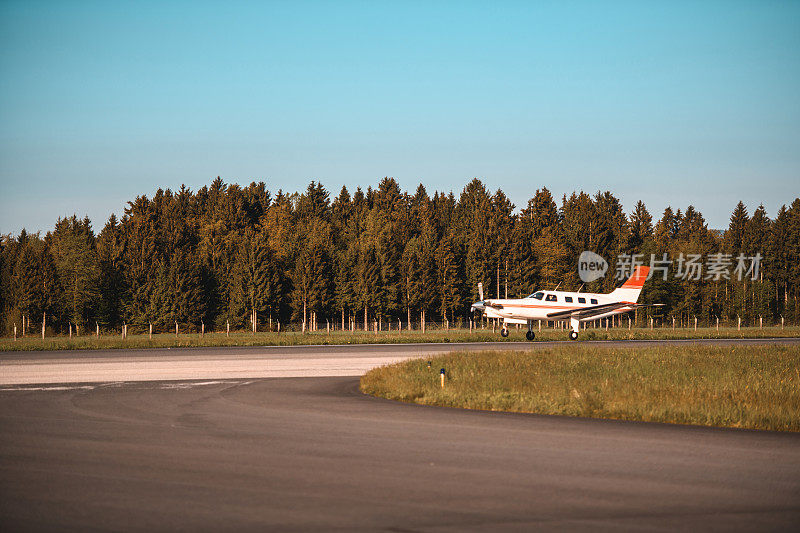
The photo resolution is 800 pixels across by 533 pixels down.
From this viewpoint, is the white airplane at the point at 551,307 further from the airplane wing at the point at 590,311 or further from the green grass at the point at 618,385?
the green grass at the point at 618,385

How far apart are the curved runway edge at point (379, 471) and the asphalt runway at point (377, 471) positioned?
0.11 ft

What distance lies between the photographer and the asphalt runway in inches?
351

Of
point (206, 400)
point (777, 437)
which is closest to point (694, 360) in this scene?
point (777, 437)

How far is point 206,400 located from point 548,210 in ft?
367

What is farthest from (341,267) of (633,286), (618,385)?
(618,385)

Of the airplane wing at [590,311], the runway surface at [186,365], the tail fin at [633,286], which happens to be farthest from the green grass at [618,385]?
the tail fin at [633,286]

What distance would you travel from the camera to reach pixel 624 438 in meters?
14.6

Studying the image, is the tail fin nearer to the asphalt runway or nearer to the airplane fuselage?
the airplane fuselage

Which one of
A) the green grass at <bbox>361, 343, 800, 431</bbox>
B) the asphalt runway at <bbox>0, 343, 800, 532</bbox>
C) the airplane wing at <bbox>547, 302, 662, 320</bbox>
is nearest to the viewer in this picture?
the asphalt runway at <bbox>0, 343, 800, 532</bbox>

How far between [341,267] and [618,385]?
81405mm

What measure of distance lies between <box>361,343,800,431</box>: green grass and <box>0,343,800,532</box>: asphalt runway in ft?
4.55

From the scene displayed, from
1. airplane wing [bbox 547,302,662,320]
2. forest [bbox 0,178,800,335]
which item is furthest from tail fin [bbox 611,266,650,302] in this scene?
forest [bbox 0,178,800,335]

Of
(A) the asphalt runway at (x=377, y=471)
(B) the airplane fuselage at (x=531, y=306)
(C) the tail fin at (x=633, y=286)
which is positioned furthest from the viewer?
(C) the tail fin at (x=633, y=286)

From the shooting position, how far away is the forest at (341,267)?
95125mm
